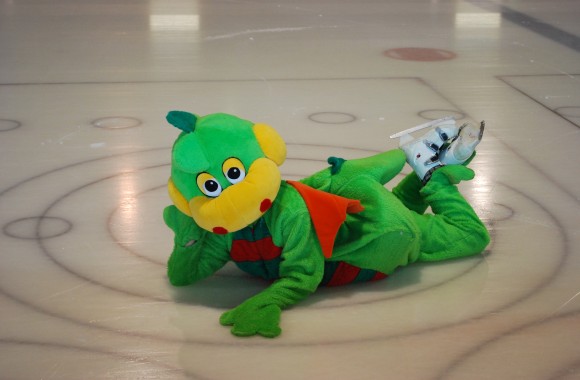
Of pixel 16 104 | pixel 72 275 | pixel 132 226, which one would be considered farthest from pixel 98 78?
pixel 72 275

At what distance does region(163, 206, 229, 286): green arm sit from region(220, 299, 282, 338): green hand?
120 millimetres

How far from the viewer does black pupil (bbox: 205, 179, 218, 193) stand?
1.54m

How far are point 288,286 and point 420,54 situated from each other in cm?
214

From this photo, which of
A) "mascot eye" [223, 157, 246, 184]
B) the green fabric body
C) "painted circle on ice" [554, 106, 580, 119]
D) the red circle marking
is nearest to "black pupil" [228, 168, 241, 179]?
"mascot eye" [223, 157, 246, 184]

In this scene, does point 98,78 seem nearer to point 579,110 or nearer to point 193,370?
point 579,110

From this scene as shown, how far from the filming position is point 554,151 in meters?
2.48

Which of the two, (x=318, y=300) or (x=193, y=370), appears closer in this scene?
(x=193, y=370)

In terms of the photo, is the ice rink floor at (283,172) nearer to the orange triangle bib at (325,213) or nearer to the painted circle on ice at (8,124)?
the painted circle on ice at (8,124)

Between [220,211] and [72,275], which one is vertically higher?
[220,211]

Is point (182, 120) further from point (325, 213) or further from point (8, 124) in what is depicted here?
point (8, 124)

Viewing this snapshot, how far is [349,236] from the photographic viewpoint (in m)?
1.70

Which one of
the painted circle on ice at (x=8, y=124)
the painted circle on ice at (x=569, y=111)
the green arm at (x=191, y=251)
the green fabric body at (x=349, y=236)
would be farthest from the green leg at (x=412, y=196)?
the painted circle on ice at (x=8, y=124)

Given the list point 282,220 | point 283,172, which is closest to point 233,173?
point 282,220

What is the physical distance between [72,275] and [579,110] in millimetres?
1728
